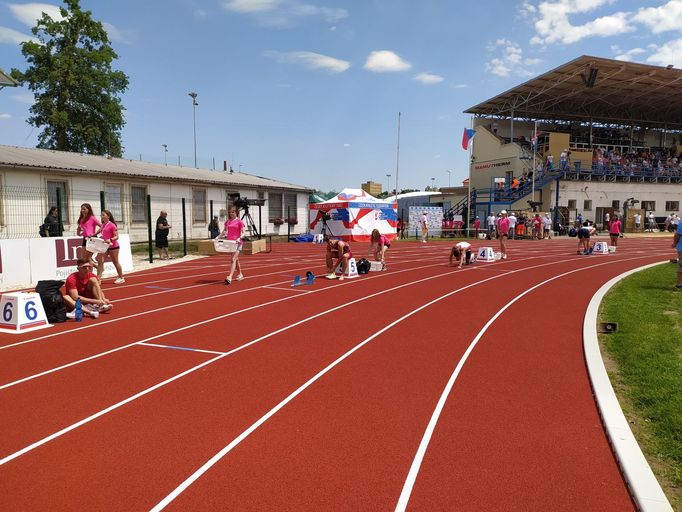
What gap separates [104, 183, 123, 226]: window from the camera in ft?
70.7

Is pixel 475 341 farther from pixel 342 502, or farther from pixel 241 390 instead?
pixel 342 502

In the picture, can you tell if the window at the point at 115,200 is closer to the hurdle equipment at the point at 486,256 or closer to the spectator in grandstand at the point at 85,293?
the spectator in grandstand at the point at 85,293

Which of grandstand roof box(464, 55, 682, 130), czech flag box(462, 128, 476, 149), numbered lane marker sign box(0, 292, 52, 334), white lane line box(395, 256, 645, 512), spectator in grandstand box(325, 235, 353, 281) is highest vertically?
grandstand roof box(464, 55, 682, 130)

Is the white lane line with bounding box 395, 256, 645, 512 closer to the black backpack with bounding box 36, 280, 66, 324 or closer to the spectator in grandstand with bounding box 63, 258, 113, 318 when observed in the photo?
the spectator in grandstand with bounding box 63, 258, 113, 318

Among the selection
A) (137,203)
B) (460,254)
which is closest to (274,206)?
(137,203)

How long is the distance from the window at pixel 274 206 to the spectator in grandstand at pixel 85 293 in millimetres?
21702

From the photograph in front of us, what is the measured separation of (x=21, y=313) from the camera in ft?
24.6

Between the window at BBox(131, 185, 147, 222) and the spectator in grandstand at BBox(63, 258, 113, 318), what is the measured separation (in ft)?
48.4

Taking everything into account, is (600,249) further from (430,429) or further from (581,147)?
(581,147)

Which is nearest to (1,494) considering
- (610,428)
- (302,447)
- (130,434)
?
(130,434)

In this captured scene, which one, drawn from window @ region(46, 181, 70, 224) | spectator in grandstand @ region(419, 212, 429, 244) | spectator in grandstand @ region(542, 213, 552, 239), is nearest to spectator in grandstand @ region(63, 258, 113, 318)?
window @ region(46, 181, 70, 224)

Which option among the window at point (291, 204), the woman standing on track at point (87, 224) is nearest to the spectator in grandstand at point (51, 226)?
the woman standing on track at point (87, 224)

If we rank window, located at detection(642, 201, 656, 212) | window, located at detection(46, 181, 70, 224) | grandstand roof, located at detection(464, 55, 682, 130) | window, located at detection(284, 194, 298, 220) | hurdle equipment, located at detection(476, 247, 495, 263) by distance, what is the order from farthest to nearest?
window, located at detection(642, 201, 656, 212), grandstand roof, located at detection(464, 55, 682, 130), window, located at detection(284, 194, 298, 220), window, located at detection(46, 181, 70, 224), hurdle equipment, located at detection(476, 247, 495, 263)

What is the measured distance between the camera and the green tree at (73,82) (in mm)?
35344
